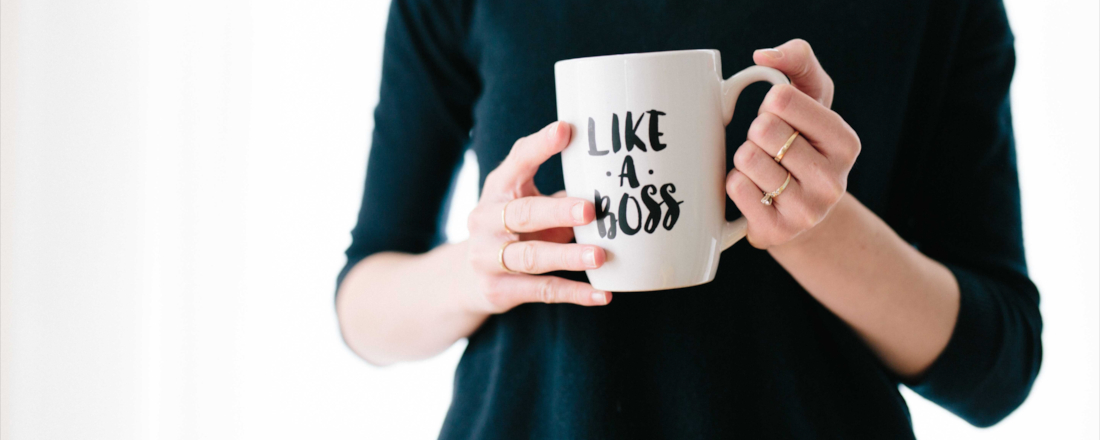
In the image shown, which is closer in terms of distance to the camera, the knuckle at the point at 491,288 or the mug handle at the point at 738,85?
the mug handle at the point at 738,85

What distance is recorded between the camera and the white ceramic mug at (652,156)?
482mm

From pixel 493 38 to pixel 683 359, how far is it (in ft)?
1.30

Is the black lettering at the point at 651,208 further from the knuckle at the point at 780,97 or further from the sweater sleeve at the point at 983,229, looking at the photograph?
the sweater sleeve at the point at 983,229

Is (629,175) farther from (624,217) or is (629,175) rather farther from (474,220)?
(474,220)

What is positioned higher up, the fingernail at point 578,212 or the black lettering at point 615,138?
the black lettering at point 615,138

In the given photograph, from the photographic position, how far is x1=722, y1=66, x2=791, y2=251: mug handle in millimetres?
486

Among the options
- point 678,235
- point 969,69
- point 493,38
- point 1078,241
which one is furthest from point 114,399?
point 1078,241

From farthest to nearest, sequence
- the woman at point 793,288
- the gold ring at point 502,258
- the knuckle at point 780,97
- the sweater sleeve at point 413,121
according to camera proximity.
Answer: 1. the sweater sleeve at point 413,121
2. the woman at point 793,288
3. the gold ring at point 502,258
4. the knuckle at point 780,97

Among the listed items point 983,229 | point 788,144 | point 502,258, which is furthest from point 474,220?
point 983,229

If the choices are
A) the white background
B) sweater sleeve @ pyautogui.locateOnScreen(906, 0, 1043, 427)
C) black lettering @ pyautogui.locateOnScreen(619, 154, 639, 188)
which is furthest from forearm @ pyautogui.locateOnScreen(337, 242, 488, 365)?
the white background

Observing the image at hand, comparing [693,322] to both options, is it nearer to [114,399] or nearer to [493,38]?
[493,38]

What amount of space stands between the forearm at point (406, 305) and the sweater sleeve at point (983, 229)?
491 millimetres

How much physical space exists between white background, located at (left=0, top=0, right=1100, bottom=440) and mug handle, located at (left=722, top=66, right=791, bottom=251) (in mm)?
941

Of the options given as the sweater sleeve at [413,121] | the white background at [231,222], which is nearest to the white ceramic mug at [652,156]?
the sweater sleeve at [413,121]
